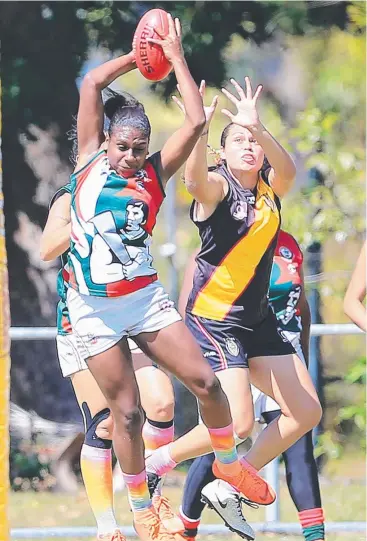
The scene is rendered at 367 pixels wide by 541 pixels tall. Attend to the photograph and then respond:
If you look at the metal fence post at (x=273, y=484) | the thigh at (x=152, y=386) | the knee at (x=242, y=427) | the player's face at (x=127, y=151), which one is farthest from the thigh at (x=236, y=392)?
the metal fence post at (x=273, y=484)

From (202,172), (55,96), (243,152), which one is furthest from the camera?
(55,96)

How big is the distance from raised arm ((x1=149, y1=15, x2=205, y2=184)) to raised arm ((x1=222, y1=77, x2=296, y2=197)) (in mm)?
458

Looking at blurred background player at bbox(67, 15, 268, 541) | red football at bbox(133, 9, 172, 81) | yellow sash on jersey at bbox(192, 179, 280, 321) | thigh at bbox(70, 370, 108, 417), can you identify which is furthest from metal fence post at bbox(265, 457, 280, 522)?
red football at bbox(133, 9, 172, 81)

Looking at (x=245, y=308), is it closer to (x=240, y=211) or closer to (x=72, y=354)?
(x=240, y=211)

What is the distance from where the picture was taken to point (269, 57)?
40.2ft

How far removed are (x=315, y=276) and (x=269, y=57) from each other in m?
2.84

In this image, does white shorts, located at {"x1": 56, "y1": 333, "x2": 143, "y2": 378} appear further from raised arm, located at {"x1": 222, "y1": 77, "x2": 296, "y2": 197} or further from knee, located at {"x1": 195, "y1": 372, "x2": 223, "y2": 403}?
raised arm, located at {"x1": 222, "y1": 77, "x2": 296, "y2": 197}

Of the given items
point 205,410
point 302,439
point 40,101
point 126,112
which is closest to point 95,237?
point 126,112

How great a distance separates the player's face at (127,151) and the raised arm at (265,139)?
2.05ft

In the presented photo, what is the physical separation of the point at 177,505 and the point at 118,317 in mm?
3938

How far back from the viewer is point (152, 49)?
4941mm

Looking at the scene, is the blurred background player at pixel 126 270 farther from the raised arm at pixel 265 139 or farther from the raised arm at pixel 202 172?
the raised arm at pixel 265 139

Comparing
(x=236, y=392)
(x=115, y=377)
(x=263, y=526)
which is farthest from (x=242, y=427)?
(x=263, y=526)

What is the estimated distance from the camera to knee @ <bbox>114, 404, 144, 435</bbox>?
4840mm
